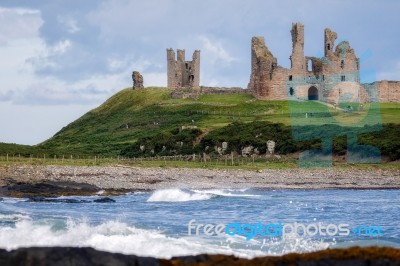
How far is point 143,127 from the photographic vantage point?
86688mm

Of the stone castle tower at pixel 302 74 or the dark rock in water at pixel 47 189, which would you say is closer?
the dark rock in water at pixel 47 189

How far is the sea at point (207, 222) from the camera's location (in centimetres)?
1912

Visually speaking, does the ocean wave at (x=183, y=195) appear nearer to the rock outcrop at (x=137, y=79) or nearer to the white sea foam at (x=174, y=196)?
the white sea foam at (x=174, y=196)

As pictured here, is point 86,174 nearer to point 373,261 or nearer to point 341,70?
point 373,261

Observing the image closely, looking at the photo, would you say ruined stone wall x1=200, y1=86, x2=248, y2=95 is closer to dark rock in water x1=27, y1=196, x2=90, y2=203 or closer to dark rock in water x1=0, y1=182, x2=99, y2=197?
dark rock in water x1=0, y1=182, x2=99, y2=197

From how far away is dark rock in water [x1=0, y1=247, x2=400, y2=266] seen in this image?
29.6ft

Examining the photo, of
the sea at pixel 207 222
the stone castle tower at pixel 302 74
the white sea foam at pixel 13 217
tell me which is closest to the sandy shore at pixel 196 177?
the sea at pixel 207 222

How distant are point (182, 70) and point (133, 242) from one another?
8889cm

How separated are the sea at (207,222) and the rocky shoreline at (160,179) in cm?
290

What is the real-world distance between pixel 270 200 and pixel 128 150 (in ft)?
115

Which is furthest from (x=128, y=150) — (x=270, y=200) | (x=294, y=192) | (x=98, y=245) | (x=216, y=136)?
(x=98, y=245)

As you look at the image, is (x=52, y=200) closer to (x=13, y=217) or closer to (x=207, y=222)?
(x=13, y=217)

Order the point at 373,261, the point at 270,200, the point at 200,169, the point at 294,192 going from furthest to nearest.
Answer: the point at 200,169 < the point at 294,192 < the point at 270,200 < the point at 373,261

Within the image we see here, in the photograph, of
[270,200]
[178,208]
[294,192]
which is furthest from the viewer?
[294,192]
